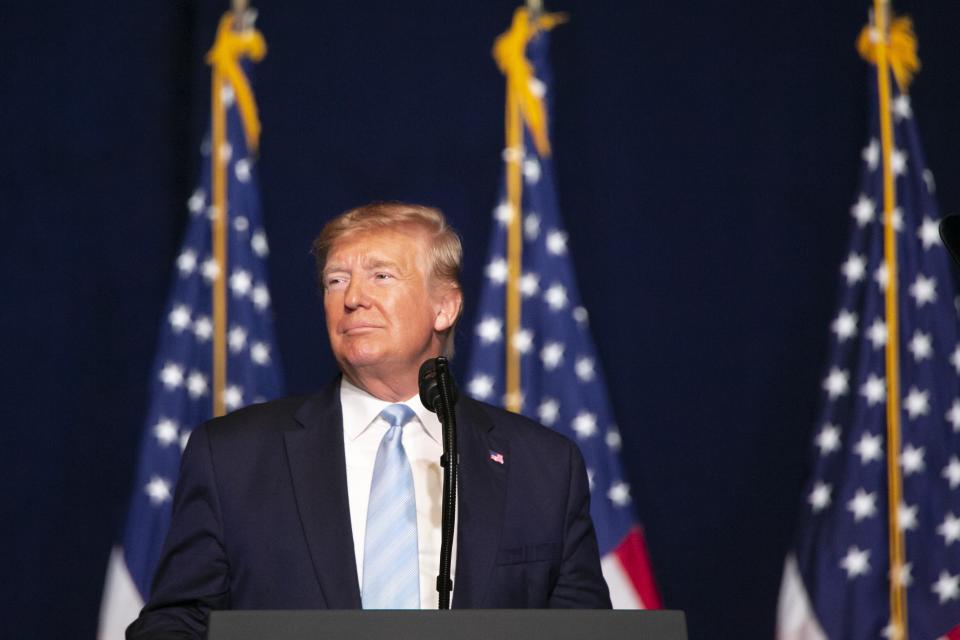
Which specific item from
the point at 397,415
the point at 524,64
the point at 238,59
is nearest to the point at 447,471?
the point at 397,415

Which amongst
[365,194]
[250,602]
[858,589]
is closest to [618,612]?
[250,602]

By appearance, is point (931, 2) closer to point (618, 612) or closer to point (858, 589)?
point (858, 589)

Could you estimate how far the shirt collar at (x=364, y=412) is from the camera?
7.94ft

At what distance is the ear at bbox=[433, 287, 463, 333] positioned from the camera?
2.53 m

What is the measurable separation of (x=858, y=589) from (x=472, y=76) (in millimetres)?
2028

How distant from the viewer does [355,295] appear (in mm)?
2387

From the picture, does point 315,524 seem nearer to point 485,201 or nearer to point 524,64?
point 485,201

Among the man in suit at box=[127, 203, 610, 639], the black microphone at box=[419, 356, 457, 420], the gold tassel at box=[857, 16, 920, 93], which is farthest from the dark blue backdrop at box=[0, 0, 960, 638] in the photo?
the black microphone at box=[419, 356, 457, 420]

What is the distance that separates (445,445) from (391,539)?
487 mm

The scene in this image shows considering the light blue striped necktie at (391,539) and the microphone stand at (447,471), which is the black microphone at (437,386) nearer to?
the microphone stand at (447,471)

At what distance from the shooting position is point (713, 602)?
12.8ft

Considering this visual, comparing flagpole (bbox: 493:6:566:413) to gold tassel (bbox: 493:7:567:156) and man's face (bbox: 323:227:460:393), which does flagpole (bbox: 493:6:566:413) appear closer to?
gold tassel (bbox: 493:7:567:156)

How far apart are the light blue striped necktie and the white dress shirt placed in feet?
0.07

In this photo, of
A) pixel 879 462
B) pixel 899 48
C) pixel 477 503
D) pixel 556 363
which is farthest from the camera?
pixel 899 48
